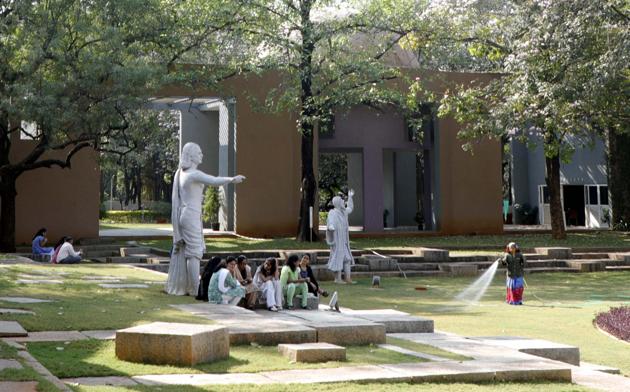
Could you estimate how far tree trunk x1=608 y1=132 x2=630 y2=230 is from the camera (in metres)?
36.2

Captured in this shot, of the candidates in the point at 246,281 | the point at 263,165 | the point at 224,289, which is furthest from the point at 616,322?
the point at 263,165

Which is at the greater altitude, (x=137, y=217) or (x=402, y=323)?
(x=137, y=217)

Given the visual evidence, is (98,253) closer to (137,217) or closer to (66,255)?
(66,255)

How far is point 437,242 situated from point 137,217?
3034 centimetres

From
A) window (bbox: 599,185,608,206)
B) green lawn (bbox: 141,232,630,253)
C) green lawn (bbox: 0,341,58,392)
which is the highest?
window (bbox: 599,185,608,206)

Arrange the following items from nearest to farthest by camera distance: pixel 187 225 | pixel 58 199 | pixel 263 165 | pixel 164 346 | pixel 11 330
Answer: pixel 164 346 < pixel 11 330 < pixel 187 225 < pixel 58 199 < pixel 263 165

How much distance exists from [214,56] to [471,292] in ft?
44.5

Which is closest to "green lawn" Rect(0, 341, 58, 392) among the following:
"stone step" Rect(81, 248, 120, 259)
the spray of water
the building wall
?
the spray of water

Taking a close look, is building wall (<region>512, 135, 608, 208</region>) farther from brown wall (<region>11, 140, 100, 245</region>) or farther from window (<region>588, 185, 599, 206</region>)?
brown wall (<region>11, 140, 100, 245</region>)

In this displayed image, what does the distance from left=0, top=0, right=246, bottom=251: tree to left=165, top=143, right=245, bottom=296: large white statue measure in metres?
8.69

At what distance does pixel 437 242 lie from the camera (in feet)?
96.8

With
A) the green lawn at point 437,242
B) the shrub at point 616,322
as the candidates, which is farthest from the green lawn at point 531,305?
the green lawn at point 437,242

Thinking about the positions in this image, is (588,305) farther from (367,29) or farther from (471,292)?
(367,29)

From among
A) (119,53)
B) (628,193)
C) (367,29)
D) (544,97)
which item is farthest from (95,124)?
(628,193)
